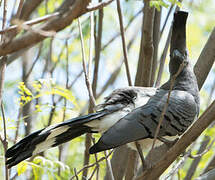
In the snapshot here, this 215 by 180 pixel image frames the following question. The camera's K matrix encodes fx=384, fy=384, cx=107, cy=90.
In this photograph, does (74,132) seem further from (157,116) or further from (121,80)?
(121,80)

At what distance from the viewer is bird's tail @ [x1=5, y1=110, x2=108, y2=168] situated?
3.42 meters

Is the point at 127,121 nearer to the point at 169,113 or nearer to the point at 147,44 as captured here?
the point at 169,113

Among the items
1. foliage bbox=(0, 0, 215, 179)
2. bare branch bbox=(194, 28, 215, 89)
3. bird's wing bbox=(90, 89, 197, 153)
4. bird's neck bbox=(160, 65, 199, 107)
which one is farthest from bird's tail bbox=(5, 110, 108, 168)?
foliage bbox=(0, 0, 215, 179)

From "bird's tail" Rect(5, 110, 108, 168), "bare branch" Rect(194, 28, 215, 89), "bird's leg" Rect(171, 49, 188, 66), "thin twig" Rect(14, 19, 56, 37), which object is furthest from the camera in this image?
"bird's leg" Rect(171, 49, 188, 66)

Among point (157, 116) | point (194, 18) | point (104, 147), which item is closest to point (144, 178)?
point (104, 147)

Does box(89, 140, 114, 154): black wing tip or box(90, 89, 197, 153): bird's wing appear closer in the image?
box(89, 140, 114, 154): black wing tip

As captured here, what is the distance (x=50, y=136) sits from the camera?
3662 mm

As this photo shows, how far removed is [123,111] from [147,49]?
68 centimetres

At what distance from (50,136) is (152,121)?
0.99 metres

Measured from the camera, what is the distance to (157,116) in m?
3.76

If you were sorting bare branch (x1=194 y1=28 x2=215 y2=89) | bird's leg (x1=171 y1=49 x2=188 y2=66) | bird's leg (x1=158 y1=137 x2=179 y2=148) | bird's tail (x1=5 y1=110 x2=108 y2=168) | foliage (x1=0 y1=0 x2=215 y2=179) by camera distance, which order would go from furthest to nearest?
foliage (x1=0 y1=0 x2=215 y2=179) → bird's leg (x1=171 y1=49 x2=188 y2=66) → bare branch (x1=194 y1=28 x2=215 y2=89) → bird's leg (x1=158 y1=137 x2=179 y2=148) → bird's tail (x1=5 y1=110 x2=108 y2=168)

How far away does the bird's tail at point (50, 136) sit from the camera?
11.2ft

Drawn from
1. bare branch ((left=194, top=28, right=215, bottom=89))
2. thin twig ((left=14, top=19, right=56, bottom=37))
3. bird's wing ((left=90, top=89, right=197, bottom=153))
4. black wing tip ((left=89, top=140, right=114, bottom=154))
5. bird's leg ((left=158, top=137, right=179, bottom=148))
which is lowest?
bird's leg ((left=158, top=137, right=179, bottom=148))

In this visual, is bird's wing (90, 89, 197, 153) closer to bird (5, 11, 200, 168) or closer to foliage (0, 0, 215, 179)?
bird (5, 11, 200, 168)
